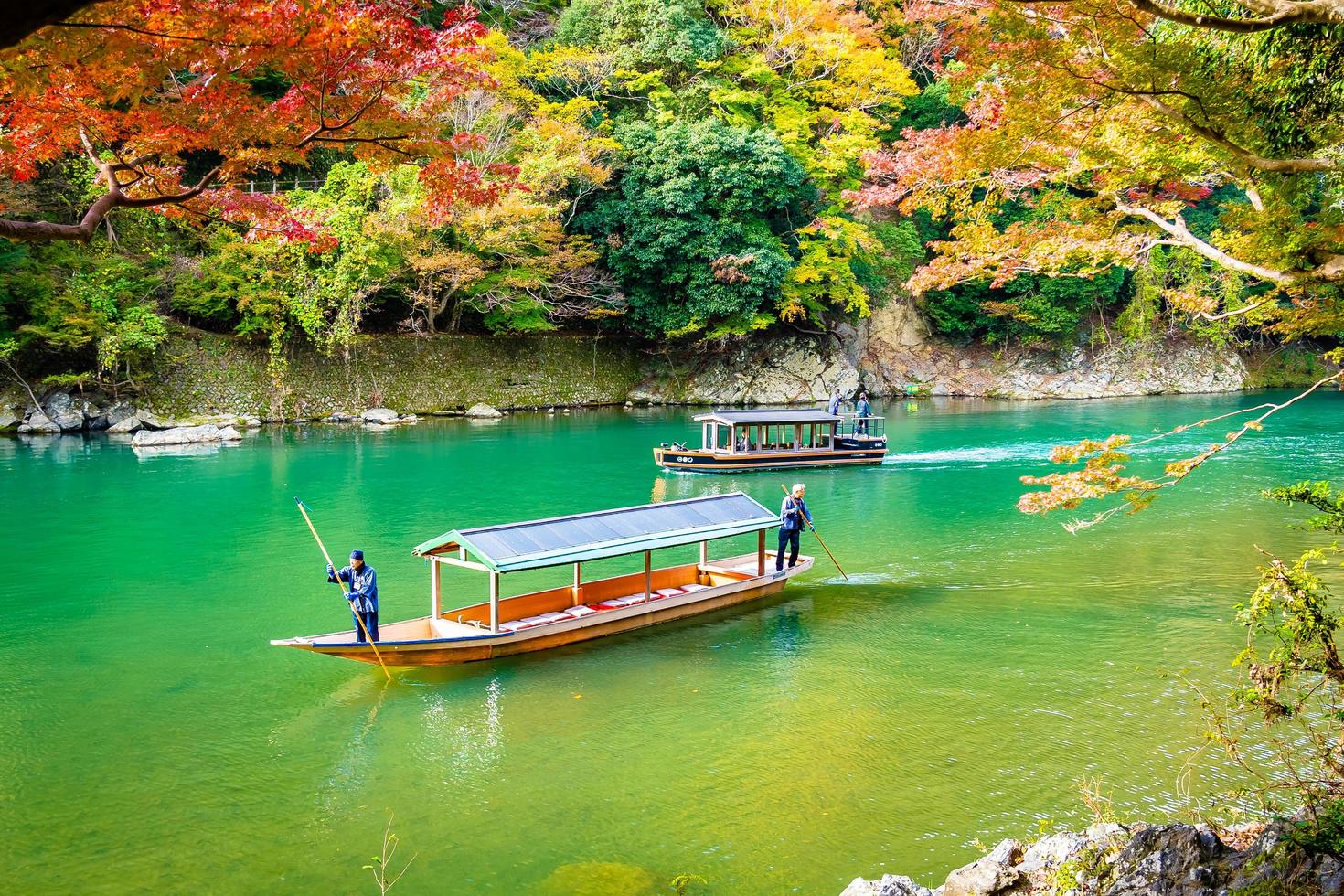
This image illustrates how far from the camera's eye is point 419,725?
10.3 m

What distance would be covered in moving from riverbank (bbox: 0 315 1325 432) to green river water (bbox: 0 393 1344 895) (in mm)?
12741

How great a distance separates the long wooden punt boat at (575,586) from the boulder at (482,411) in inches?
909

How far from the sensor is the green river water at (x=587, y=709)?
25.8 ft

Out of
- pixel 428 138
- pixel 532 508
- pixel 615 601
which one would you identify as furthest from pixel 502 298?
→ pixel 428 138

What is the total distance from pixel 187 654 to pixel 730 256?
1159 inches

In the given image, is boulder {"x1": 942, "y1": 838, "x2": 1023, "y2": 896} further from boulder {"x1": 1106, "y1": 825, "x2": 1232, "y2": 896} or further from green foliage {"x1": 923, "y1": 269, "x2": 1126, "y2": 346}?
green foliage {"x1": 923, "y1": 269, "x2": 1126, "y2": 346}

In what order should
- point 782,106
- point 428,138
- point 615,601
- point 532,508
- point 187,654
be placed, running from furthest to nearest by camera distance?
point 782,106
point 532,508
point 615,601
point 187,654
point 428,138

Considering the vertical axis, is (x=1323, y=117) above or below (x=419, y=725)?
above

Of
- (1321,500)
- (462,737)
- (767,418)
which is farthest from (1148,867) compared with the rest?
(767,418)

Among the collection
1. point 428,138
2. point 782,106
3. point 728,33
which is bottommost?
point 428,138

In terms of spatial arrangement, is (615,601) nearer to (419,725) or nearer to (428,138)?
(419,725)

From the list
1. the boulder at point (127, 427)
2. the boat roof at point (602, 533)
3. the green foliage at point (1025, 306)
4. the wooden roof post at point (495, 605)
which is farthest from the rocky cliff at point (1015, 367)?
the wooden roof post at point (495, 605)

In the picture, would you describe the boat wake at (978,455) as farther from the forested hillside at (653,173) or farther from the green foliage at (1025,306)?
the green foliage at (1025,306)

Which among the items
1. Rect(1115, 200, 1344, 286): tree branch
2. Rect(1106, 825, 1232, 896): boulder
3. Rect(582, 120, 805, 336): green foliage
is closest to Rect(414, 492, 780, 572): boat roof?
Rect(1115, 200, 1344, 286): tree branch
